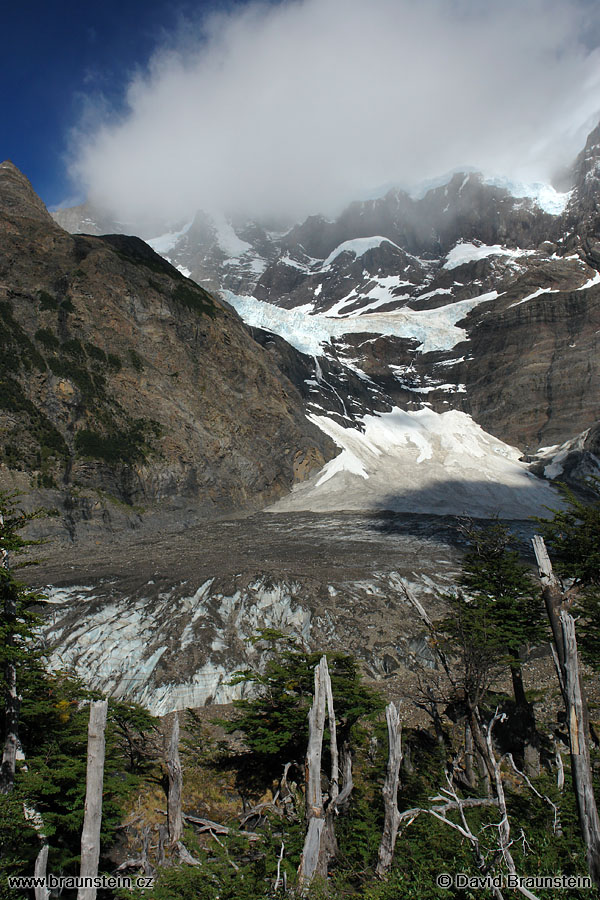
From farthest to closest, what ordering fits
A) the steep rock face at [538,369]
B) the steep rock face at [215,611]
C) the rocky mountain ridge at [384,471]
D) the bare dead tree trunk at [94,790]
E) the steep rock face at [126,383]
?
1. the steep rock face at [538,369]
2. the steep rock face at [126,383]
3. the rocky mountain ridge at [384,471]
4. the steep rock face at [215,611]
5. the bare dead tree trunk at [94,790]

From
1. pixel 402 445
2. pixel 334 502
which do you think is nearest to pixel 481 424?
pixel 402 445

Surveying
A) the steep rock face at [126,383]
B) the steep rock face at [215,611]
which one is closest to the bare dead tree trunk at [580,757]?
the steep rock face at [215,611]

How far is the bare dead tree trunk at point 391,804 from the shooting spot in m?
8.36

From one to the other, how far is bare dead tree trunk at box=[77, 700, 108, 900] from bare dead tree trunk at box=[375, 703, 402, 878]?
4.55 m

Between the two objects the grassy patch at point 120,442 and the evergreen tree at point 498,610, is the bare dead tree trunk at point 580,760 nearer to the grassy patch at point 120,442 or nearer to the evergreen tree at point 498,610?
the evergreen tree at point 498,610

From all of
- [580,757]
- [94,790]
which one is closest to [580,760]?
[580,757]

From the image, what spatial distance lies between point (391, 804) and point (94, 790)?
483 centimetres

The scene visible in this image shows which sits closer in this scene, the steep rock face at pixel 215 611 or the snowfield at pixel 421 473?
the steep rock face at pixel 215 611

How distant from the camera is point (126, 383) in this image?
188 ft

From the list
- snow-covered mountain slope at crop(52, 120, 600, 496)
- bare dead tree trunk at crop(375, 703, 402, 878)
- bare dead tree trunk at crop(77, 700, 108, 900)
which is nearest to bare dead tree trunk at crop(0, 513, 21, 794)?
bare dead tree trunk at crop(77, 700, 108, 900)

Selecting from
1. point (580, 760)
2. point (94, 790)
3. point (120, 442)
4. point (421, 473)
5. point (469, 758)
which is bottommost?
point (469, 758)

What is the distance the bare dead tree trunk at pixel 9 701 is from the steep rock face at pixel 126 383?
3788 cm

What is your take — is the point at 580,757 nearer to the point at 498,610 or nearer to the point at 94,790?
the point at 94,790

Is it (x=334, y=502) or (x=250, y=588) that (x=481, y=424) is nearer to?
(x=334, y=502)
